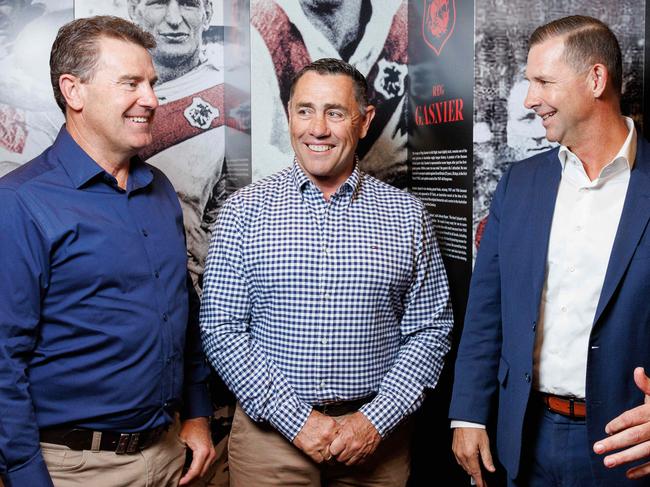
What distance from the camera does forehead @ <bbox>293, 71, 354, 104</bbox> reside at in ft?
7.80

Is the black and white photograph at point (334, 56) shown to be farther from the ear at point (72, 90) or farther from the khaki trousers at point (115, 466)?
the khaki trousers at point (115, 466)

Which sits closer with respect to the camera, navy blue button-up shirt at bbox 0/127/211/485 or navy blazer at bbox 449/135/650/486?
navy blue button-up shirt at bbox 0/127/211/485

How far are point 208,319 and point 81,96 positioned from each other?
0.81 meters

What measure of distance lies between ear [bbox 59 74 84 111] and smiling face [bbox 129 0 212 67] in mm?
937

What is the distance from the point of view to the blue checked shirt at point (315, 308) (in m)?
2.23

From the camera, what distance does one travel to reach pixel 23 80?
2662 millimetres

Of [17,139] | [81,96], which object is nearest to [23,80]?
[17,139]

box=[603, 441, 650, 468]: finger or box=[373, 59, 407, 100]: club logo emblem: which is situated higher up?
box=[373, 59, 407, 100]: club logo emblem

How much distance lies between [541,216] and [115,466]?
57.2 inches

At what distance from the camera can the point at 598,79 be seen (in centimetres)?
200

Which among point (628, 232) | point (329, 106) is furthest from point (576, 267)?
point (329, 106)

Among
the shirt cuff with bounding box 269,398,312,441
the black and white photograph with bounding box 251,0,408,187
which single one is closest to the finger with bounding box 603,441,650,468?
the shirt cuff with bounding box 269,398,312,441

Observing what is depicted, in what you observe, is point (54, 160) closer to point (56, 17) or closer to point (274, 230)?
point (274, 230)

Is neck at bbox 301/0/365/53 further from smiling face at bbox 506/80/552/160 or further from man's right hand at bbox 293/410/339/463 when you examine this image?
man's right hand at bbox 293/410/339/463
